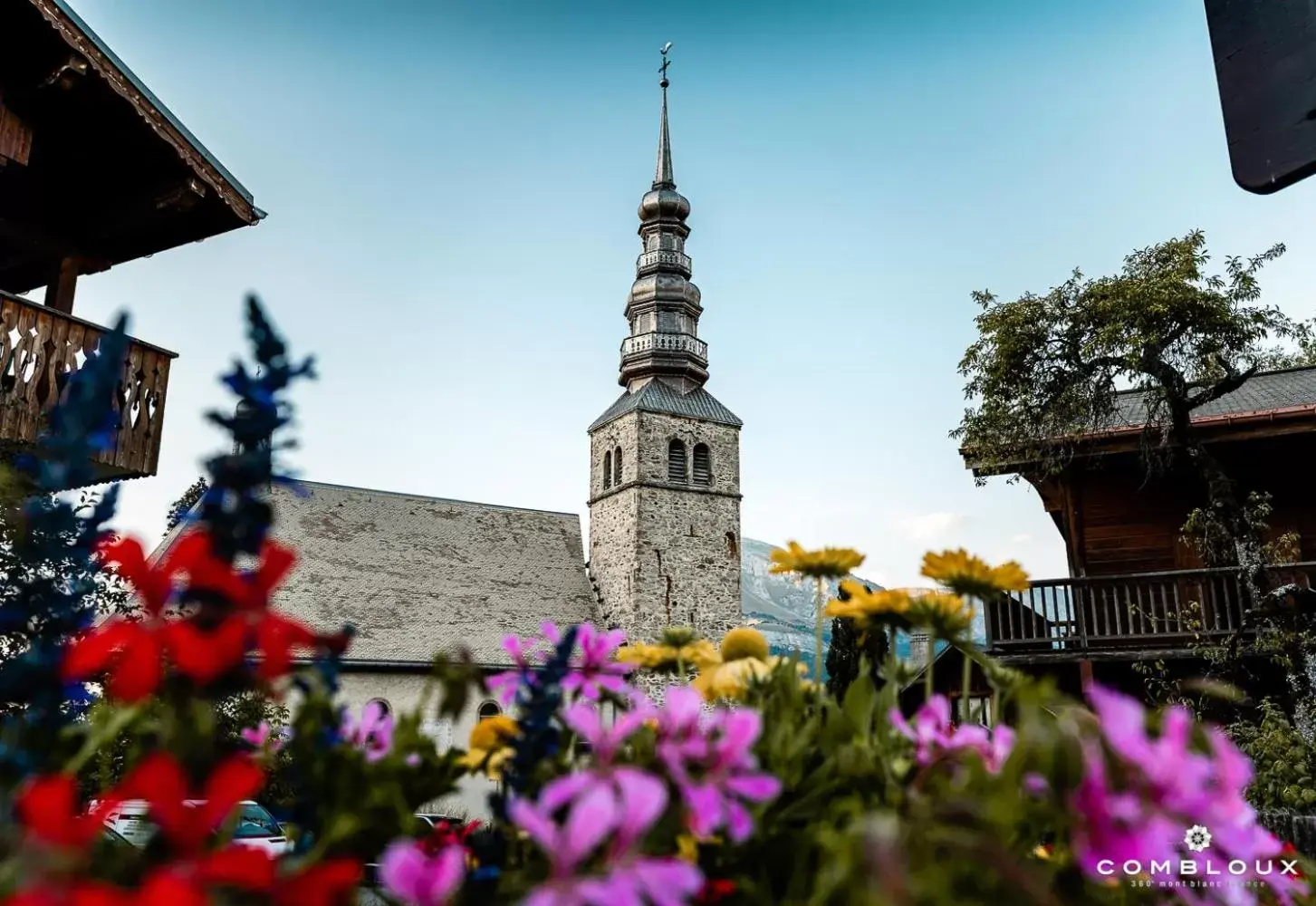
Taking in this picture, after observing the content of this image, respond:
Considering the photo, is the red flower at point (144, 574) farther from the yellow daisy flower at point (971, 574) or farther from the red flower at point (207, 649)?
the yellow daisy flower at point (971, 574)

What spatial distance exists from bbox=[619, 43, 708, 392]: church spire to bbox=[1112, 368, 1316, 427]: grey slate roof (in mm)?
21905

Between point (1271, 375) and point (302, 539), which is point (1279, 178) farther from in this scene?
point (302, 539)

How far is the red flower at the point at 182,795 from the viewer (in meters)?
0.58

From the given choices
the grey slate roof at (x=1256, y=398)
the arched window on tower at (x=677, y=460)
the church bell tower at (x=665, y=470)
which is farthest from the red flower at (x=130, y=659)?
the arched window on tower at (x=677, y=460)

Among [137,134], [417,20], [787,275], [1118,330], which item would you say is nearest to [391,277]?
[417,20]

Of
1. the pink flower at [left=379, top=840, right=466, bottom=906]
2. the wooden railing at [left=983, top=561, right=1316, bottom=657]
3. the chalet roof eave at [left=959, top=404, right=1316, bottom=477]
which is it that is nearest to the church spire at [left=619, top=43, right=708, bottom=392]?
the chalet roof eave at [left=959, top=404, right=1316, bottom=477]

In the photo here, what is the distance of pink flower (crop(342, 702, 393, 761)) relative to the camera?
3.80ft

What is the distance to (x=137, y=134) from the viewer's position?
25.8 feet

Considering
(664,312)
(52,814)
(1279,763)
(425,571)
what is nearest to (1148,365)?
(1279,763)

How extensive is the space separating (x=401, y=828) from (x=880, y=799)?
0.46m

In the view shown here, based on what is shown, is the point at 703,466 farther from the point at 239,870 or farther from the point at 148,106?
the point at 239,870

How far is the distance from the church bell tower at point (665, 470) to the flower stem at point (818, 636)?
96.4 feet

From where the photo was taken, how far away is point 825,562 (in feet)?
4.59

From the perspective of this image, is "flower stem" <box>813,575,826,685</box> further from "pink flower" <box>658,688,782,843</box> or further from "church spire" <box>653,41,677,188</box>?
"church spire" <box>653,41,677,188</box>
